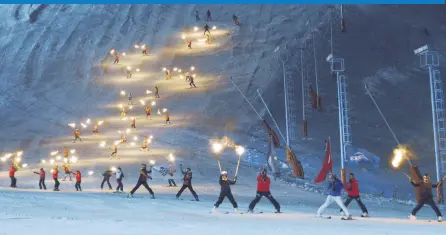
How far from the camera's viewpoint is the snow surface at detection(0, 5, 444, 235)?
34.9 metres

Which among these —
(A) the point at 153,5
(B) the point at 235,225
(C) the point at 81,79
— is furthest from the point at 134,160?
(A) the point at 153,5

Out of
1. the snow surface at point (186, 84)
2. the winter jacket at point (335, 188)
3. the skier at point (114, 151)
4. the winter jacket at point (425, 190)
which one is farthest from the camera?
the skier at point (114, 151)

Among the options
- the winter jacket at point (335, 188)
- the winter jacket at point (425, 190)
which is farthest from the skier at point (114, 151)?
the winter jacket at point (425, 190)

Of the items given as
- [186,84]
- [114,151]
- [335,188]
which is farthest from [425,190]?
[186,84]

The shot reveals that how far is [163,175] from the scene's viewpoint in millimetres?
31000

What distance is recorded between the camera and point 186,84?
1954 inches

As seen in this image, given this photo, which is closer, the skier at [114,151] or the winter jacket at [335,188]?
the winter jacket at [335,188]

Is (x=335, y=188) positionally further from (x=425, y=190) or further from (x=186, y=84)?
(x=186, y=84)

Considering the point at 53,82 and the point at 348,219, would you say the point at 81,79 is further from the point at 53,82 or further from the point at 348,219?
the point at 348,219

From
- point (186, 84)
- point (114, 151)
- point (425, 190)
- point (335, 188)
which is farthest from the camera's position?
point (186, 84)

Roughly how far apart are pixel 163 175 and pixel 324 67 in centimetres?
1898

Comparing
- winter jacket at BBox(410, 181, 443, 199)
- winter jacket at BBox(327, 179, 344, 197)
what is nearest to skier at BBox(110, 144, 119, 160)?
winter jacket at BBox(327, 179, 344, 197)

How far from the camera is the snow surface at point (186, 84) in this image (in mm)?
34875

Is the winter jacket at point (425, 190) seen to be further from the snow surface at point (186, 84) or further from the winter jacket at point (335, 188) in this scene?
the snow surface at point (186, 84)
